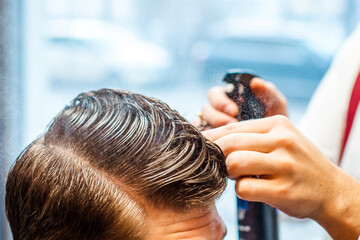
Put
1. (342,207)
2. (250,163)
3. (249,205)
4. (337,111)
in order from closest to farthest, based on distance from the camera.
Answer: (250,163)
(342,207)
(249,205)
(337,111)

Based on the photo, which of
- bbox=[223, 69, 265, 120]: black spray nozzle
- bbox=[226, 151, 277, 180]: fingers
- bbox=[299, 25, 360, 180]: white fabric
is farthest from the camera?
bbox=[299, 25, 360, 180]: white fabric

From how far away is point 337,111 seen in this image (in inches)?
55.7

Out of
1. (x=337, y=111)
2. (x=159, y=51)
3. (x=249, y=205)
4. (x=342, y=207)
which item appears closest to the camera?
(x=342, y=207)

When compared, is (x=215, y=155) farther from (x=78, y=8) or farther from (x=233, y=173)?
(x=78, y=8)

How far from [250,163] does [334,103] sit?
30.1 inches

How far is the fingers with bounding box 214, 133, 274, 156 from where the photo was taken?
31.0 inches

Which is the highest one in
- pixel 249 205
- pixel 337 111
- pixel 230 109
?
pixel 230 109

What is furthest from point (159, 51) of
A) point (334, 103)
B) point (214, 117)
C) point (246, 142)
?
point (246, 142)

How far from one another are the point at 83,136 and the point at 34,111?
325 mm

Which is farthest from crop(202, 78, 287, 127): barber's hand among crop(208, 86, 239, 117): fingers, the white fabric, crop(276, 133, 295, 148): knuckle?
the white fabric

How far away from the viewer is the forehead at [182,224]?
2.66 ft

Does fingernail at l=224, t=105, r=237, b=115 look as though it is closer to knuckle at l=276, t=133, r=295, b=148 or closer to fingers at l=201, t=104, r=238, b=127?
fingers at l=201, t=104, r=238, b=127

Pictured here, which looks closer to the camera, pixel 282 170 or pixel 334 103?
pixel 282 170

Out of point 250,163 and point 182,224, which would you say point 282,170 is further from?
point 182,224
